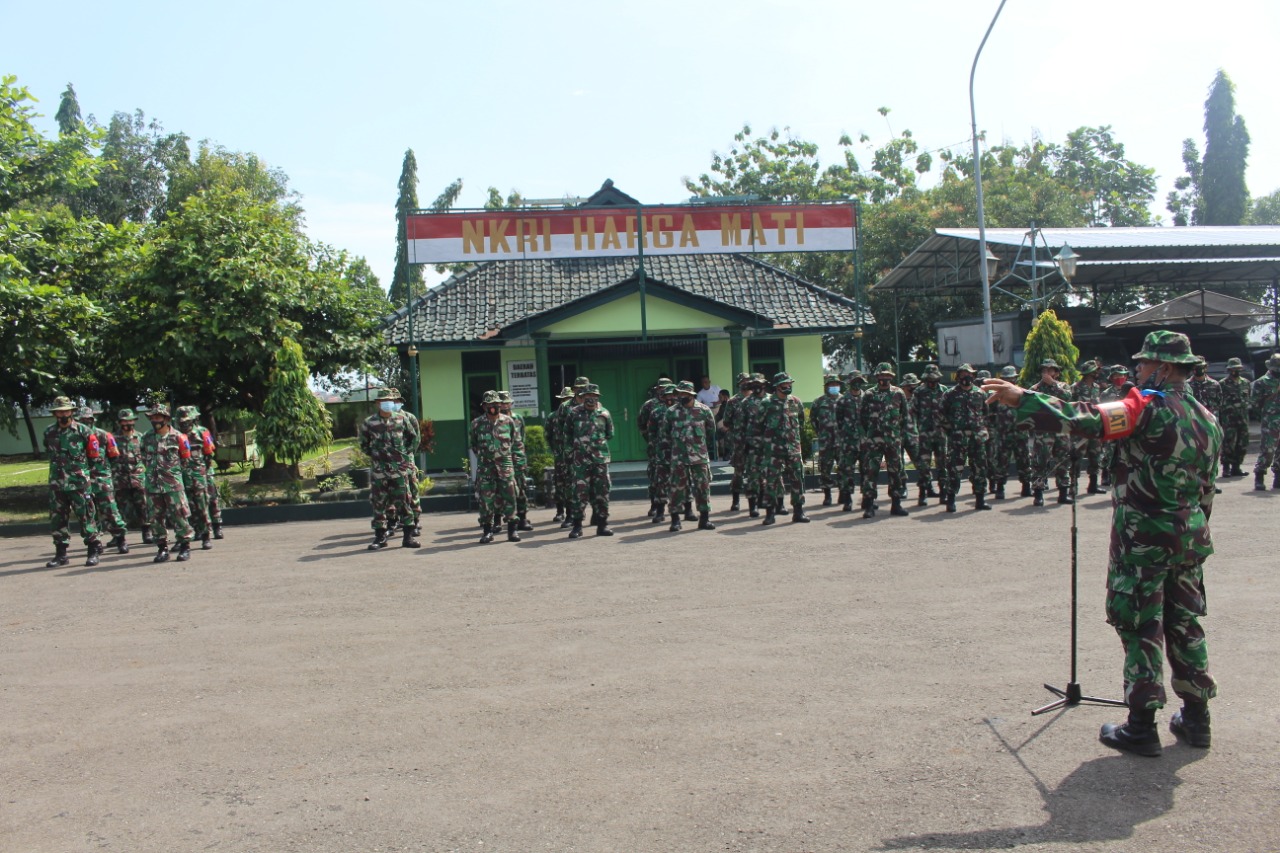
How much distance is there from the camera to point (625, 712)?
→ 5594 millimetres

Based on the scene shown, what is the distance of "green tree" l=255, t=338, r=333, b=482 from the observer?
18047mm

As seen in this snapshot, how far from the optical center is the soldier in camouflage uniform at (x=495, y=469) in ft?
40.2

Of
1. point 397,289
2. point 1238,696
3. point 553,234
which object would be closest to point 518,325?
point 553,234

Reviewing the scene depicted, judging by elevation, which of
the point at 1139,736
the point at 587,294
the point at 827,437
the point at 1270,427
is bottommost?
the point at 1139,736

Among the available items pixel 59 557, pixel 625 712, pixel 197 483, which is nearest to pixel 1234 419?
pixel 625 712

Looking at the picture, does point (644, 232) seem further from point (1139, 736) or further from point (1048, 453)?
point (1139, 736)

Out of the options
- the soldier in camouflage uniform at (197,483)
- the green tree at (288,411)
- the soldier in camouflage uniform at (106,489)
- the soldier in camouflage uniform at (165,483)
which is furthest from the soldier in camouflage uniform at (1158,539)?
the green tree at (288,411)

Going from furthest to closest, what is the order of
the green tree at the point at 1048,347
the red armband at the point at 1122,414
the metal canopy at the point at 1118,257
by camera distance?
the metal canopy at the point at 1118,257, the green tree at the point at 1048,347, the red armband at the point at 1122,414

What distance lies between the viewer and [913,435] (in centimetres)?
1391

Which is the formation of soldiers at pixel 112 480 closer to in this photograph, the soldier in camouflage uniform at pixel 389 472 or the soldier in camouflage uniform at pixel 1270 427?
the soldier in camouflage uniform at pixel 389 472

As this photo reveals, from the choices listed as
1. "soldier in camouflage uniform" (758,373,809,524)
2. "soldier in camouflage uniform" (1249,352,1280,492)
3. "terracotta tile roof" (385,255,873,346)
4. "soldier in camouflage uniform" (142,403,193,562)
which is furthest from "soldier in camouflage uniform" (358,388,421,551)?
"soldier in camouflage uniform" (1249,352,1280,492)

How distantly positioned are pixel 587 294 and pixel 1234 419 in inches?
458

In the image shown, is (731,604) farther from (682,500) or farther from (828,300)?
(828,300)

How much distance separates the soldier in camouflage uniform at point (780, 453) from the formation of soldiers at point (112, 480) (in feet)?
22.7
